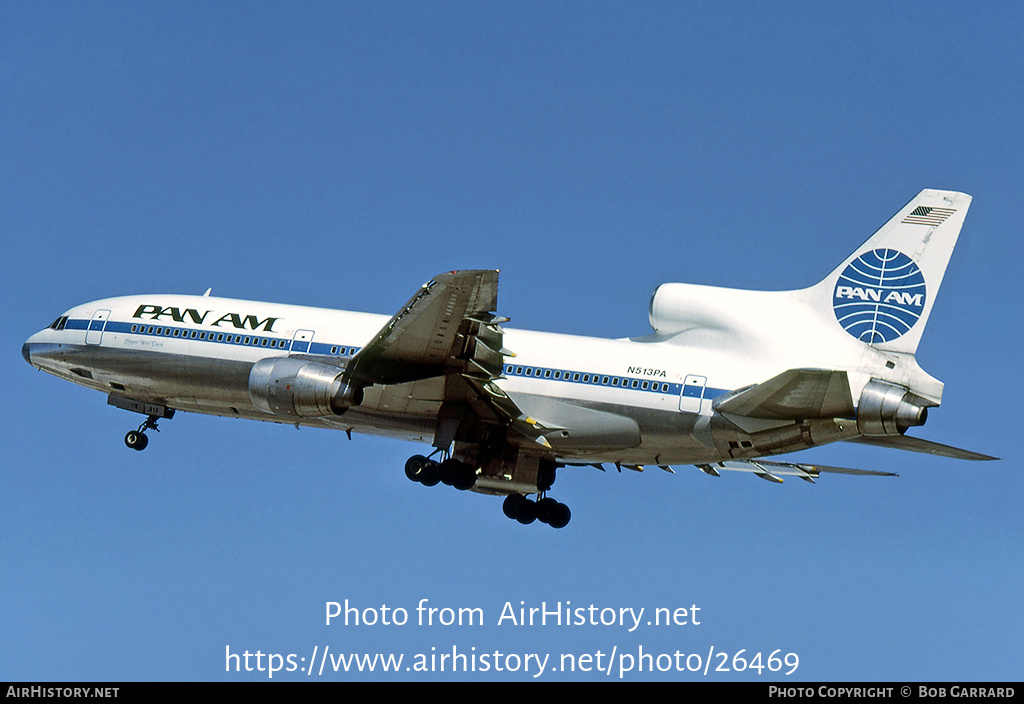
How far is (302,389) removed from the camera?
33.0 m

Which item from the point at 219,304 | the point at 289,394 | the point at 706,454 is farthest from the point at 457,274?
the point at 219,304

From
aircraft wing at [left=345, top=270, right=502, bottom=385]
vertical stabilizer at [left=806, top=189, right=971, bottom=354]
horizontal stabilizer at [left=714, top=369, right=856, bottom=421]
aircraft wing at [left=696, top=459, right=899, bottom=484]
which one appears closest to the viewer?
horizontal stabilizer at [left=714, top=369, right=856, bottom=421]

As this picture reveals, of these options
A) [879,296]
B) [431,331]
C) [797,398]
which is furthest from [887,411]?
[431,331]

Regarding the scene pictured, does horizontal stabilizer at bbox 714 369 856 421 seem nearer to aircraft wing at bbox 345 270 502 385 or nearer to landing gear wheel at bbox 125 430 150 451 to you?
aircraft wing at bbox 345 270 502 385

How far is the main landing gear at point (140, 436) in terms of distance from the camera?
40.2 metres

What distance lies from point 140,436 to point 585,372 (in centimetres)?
1493

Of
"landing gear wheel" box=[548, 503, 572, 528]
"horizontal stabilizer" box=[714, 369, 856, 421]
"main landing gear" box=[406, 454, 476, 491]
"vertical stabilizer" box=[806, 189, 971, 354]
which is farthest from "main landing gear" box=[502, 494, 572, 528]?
"vertical stabilizer" box=[806, 189, 971, 354]

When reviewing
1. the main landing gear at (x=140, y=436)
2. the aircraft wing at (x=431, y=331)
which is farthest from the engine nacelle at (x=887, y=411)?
the main landing gear at (x=140, y=436)

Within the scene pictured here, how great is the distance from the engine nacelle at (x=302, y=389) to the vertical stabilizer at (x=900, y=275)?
40.5 ft

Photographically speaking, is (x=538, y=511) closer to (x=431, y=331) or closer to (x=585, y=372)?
(x=585, y=372)

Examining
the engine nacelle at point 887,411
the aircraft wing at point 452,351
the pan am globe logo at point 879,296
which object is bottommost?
the engine nacelle at point 887,411

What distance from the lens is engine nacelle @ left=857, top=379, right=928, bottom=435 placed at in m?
29.6

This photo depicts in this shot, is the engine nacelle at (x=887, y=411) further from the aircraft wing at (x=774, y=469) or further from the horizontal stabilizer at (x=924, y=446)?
the aircraft wing at (x=774, y=469)

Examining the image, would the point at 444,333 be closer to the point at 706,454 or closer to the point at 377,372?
the point at 377,372
